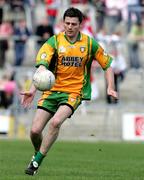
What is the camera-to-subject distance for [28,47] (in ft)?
90.2

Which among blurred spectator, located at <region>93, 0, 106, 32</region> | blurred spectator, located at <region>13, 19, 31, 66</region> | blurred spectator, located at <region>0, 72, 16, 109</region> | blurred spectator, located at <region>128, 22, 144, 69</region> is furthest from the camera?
blurred spectator, located at <region>93, 0, 106, 32</region>

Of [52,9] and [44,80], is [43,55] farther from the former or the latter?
[52,9]

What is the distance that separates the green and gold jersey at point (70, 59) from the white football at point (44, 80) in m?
0.38

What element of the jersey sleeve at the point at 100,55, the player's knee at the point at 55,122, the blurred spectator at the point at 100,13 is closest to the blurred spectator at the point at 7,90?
the blurred spectator at the point at 100,13

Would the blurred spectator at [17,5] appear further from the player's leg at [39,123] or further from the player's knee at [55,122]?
the player's knee at [55,122]

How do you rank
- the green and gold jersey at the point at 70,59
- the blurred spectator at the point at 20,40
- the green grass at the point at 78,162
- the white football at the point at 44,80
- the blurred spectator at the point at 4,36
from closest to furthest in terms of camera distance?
1. the white football at the point at 44,80
2. the green grass at the point at 78,162
3. the green and gold jersey at the point at 70,59
4. the blurred spectator at the point at 20,40
5. the blurred spectator at the point at 4,36

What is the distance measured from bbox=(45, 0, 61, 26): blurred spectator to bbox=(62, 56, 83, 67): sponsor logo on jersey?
1509 centimetres

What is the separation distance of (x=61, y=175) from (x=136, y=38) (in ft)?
49.6

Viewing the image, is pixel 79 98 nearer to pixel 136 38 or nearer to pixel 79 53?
pixel 79 53

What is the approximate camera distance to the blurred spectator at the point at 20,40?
26.8 m

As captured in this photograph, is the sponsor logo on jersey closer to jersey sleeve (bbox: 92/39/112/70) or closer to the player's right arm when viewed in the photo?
jersey sleeve (bbox: 92/39/112/70)

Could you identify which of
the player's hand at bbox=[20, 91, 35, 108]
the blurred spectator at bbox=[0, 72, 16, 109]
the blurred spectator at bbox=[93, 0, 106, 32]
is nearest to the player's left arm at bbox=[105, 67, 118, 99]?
the player's hand at bbox=[20, 91, 35, 108]

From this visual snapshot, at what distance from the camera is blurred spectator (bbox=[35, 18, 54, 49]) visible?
85.5 ft

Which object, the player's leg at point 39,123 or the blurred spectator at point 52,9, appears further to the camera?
the blurred spectator at point 52,9
